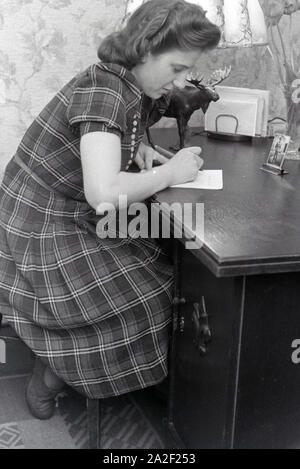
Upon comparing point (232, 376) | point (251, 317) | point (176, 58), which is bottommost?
point (232, 376)

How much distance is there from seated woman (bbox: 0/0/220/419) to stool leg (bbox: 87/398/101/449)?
0.07 m

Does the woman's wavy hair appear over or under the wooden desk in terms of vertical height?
over

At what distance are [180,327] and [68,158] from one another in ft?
1.73

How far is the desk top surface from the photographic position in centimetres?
104

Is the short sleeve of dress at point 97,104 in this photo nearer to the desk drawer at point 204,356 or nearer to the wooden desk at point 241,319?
the wooden desk at point 241,319

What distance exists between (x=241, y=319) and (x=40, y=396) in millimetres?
913

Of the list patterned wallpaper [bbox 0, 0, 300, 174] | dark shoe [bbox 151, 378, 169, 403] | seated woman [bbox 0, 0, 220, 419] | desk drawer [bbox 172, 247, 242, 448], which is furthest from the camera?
patterned wallpaper [bbox 0, 0, 300, 174]
